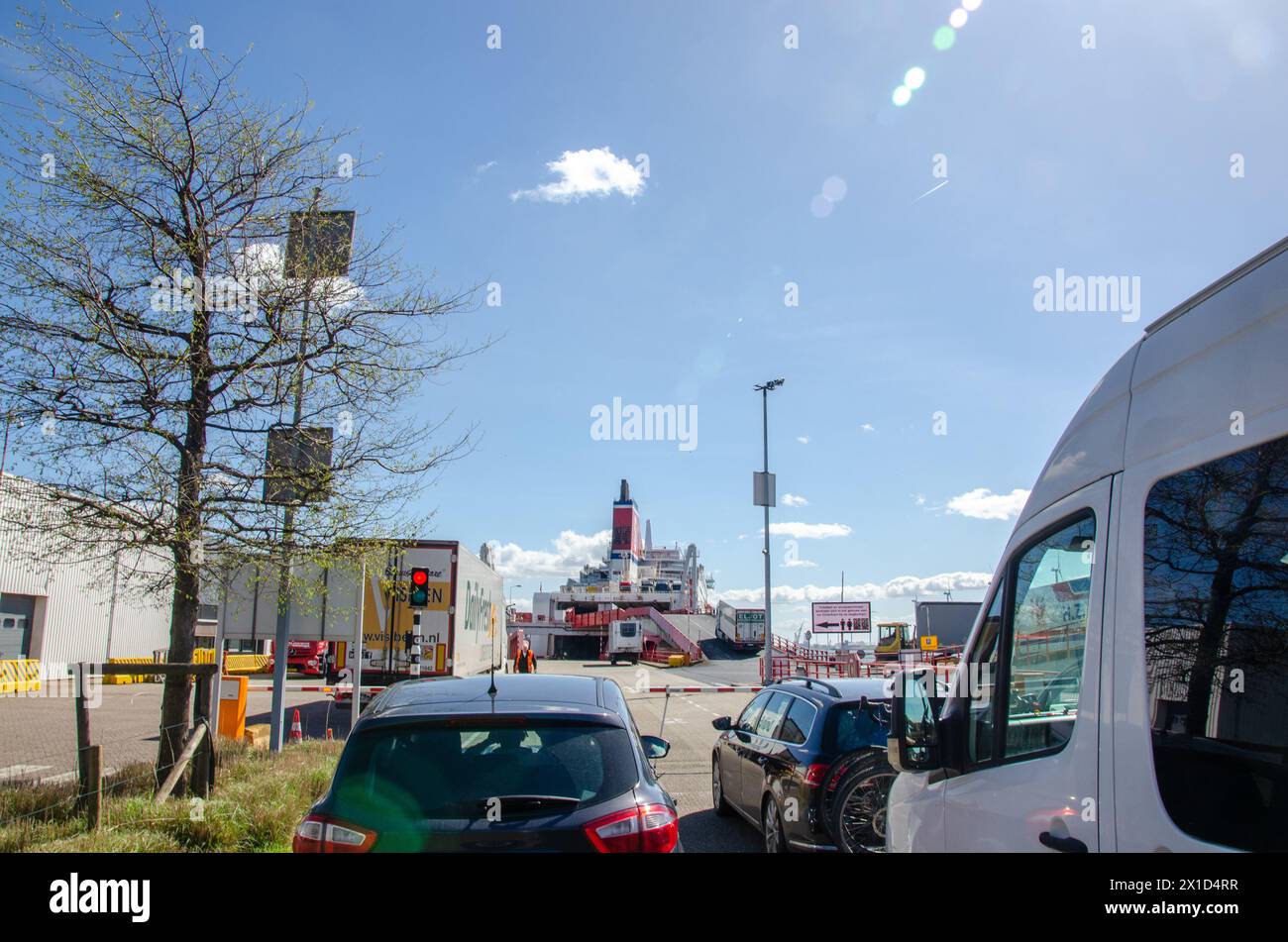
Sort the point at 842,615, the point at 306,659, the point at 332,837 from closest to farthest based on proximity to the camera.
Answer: the point at 332,837 < the point at 306,659 < the point at 842,615

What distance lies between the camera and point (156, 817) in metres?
6.63

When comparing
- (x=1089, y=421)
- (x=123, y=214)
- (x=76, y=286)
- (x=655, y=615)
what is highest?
(x=123, y=214)

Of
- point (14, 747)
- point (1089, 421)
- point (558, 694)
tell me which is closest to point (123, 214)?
point (558, 694)

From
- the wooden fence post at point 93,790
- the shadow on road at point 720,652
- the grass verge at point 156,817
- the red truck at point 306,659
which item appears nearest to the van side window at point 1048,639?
the grass verge at point 156,817

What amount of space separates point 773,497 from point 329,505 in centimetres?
2104

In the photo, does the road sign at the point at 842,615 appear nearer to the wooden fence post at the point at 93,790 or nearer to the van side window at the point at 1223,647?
the wooden fence post at the point at 93,790

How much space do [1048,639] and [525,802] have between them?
2.11m

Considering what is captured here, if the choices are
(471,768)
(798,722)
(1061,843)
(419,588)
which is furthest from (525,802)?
(419,588)

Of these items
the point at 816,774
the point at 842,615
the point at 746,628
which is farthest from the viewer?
the point at 746,628

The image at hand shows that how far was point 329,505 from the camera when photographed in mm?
8500

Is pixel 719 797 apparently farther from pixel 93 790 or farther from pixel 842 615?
pixel 842 615

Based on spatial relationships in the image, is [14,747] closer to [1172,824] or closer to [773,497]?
[1172,824]

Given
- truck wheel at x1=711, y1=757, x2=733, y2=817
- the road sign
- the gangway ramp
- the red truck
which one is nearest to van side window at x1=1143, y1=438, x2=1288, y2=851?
truck wheel at x1=711, y1=757, x2=733, y2=817

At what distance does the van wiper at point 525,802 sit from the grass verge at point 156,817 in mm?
3557
